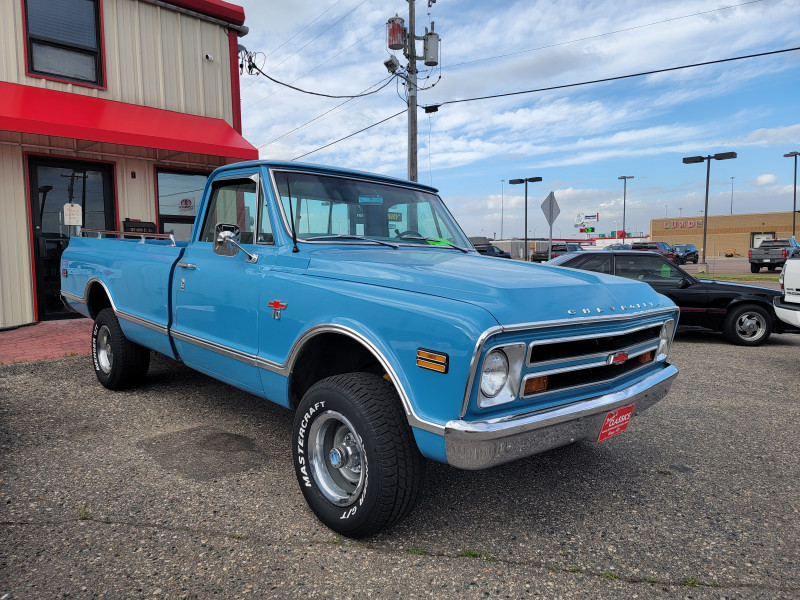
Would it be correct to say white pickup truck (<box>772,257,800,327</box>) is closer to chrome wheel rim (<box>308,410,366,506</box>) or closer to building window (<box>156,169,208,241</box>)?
chrome wheel rim (<box>308,410,366,506</box>)

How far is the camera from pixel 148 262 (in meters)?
4.41

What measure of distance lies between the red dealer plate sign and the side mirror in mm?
2167

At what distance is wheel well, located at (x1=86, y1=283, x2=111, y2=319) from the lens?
17.8ft

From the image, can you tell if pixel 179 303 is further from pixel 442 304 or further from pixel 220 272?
pixel 442 304

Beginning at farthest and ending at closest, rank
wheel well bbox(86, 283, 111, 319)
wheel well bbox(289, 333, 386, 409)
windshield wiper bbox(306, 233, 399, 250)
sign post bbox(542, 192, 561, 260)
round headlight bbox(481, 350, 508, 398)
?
1. sign post bbox(542, 192, 561, 260)
2. wheel well bbox(86, 283, 111, 319)
3. windshield wiper bbox(306, 233, 399, 250)
4. wheel well bbox(289, 333, 386, 409)
5. round headlight bbox(481, 350, 508, 398)

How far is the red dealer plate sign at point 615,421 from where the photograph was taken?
265 cm

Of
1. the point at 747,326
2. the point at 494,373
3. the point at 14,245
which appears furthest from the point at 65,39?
the point at 747,326

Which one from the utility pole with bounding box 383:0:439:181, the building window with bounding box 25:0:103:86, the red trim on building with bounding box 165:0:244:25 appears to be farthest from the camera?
the utility pole with bounding box 383:0:439:181

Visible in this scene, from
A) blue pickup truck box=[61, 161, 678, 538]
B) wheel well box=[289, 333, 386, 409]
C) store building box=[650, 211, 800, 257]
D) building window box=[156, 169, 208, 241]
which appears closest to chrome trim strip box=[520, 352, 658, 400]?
blue pickup truck box=[61, 161, 678, 538]

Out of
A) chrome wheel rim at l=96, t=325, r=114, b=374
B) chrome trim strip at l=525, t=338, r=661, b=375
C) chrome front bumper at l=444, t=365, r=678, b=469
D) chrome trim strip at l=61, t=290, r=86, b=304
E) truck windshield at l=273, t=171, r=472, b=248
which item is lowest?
chrome wheel rim at l=96, t=325, r=114, b=374

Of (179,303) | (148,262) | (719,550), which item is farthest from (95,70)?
(719,550)

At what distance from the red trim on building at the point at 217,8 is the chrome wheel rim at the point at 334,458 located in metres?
9.62

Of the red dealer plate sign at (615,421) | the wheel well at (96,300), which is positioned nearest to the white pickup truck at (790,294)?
the red dealer plate sign at (615,421)

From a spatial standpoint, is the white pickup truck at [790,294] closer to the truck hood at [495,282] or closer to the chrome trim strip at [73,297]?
the truck hood at [495,282]
